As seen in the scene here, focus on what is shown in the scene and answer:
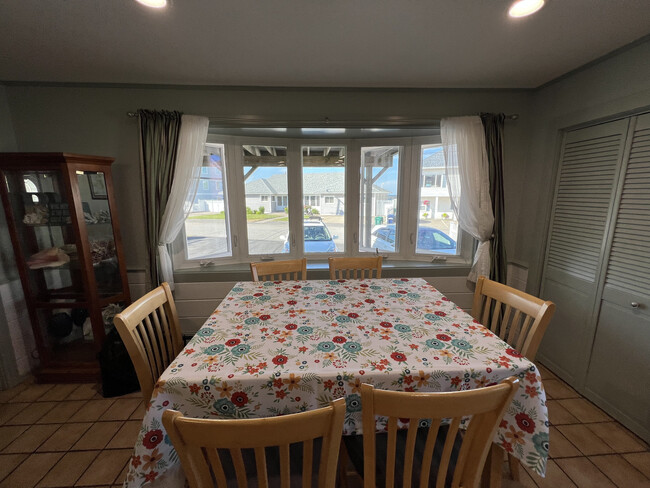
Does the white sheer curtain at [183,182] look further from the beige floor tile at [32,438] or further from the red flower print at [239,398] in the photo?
the red flower print at [239,398]

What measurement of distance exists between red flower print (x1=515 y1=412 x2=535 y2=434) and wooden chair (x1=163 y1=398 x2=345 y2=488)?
71cm

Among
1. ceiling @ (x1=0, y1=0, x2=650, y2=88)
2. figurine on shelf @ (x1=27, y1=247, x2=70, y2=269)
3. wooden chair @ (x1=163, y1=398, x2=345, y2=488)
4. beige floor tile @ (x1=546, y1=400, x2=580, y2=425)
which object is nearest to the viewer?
wooden chair @ (x1=163, y1=398, x2=345, y2=488)

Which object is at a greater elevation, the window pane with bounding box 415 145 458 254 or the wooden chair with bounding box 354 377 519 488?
the window pane with bounding box 415 145 458 254

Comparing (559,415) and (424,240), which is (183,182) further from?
(559,415)

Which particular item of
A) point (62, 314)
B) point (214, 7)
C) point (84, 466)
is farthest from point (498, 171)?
point (62, 314)

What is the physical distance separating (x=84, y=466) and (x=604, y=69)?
383 centimetres

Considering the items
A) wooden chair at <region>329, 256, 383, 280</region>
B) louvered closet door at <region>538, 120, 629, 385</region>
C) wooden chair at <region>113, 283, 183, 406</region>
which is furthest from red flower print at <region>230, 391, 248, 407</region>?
louvered closet door at <region>538, 120, 629, 385</region>

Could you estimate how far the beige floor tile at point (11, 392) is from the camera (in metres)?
1.77

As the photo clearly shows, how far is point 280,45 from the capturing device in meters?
1.50

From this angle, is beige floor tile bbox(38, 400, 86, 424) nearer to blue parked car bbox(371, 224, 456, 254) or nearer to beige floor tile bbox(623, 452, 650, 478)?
blue parked car bbox(371, 224, 456, 254)

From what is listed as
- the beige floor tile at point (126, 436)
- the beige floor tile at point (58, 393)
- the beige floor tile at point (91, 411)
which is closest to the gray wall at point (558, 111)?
the beige floor tile at point (126, 436)

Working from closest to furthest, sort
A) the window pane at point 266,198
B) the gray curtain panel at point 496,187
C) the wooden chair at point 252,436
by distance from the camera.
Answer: the wooden chair at point 252,436 < the gray curtain panel at point 496,187 < the window pane at point 266,198

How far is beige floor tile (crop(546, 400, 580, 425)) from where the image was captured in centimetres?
157

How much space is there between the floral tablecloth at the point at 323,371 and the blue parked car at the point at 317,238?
1481 millimetres
